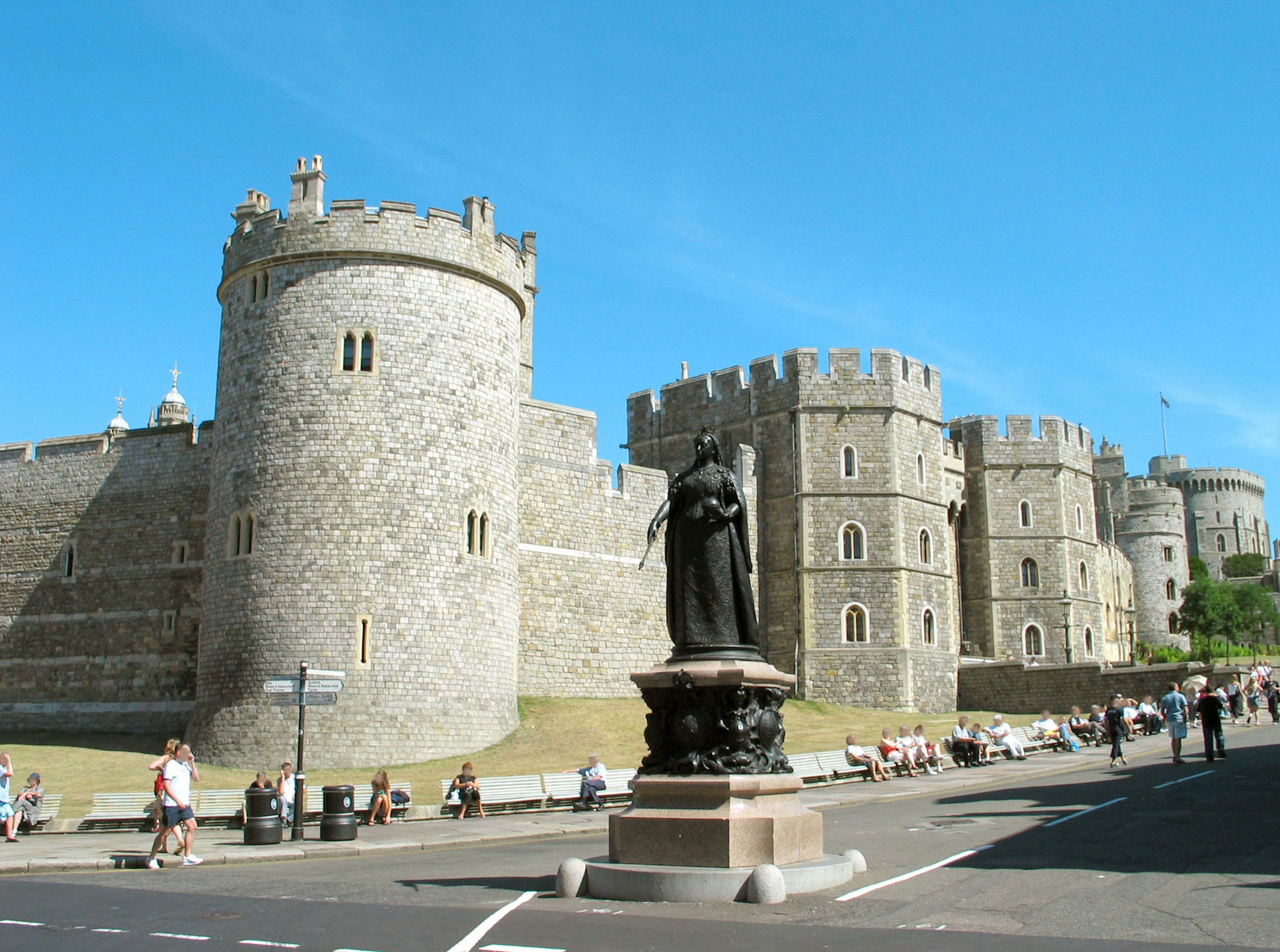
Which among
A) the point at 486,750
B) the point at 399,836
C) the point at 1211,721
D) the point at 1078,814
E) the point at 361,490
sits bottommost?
the point at 399,836

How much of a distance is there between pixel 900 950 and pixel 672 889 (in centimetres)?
210

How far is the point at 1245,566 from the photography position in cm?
9731

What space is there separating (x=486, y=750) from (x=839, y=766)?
6878 mm

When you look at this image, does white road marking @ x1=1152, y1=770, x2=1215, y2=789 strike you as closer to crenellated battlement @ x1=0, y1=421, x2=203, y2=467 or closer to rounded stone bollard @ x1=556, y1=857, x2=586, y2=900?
rounded stone bollard @ x1=556, y1=857, x2=586, y2=900

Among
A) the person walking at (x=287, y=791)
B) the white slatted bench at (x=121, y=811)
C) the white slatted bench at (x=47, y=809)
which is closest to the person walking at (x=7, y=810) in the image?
the white slatted bench at (x=47, y=809)

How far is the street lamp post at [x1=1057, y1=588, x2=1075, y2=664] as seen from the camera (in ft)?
126

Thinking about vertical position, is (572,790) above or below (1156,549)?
below

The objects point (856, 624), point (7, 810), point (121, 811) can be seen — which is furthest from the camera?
point (856, 624)

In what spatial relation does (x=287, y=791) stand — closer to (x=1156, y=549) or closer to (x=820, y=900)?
(x=820, y=900)

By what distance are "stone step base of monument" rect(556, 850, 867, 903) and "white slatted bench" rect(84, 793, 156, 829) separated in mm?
10256

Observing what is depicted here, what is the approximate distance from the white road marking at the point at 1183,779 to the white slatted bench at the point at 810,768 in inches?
232

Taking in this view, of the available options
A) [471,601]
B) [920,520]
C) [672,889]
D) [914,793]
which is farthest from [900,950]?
[920,520]

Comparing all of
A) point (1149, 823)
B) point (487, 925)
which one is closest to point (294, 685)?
point (487, 925)

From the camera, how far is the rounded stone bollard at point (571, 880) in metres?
9.27
